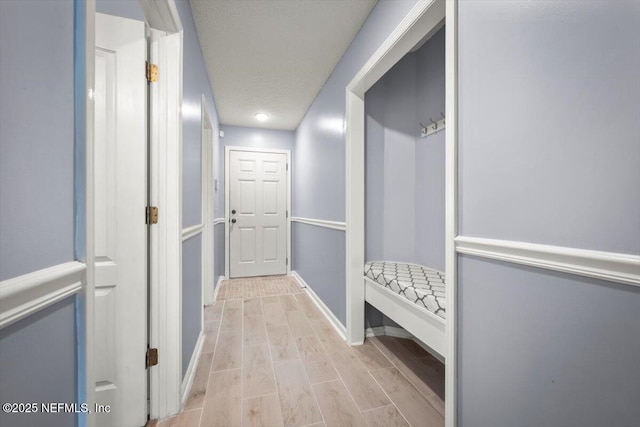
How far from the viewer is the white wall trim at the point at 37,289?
0.38 m

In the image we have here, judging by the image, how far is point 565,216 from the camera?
26.1 inches

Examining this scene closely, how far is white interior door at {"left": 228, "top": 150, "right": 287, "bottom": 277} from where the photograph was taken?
388cm

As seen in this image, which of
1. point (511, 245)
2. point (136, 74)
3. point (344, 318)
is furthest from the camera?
point (344, 318)

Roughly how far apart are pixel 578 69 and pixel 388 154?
149 centimetres

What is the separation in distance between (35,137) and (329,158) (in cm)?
219

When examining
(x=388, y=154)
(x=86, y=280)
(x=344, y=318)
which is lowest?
(x=344, y=318)

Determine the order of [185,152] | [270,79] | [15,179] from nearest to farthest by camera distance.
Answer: [15,179], [185,152], [270,79]

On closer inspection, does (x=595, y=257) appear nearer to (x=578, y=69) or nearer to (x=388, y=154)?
(x=578, y=69)

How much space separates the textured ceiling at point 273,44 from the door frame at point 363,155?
40 centimetres

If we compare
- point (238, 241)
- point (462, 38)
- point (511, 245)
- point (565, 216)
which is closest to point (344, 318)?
point (511, 245)

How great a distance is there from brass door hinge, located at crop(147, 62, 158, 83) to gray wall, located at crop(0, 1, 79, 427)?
80 cm

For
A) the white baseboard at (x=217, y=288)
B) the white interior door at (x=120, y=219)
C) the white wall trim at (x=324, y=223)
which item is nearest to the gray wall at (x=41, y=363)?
the white interior door at (x=120, y=219)

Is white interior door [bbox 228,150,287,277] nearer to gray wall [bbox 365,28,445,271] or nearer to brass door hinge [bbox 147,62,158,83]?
gray wall [bbox 365,28,445,271]

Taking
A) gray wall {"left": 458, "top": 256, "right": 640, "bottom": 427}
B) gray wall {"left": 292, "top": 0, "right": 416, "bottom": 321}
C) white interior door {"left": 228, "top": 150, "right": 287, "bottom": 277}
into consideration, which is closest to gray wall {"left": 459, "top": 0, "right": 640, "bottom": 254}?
gray wall {"left": 458, "top": 256, "right": 640, "bottom": 427}
